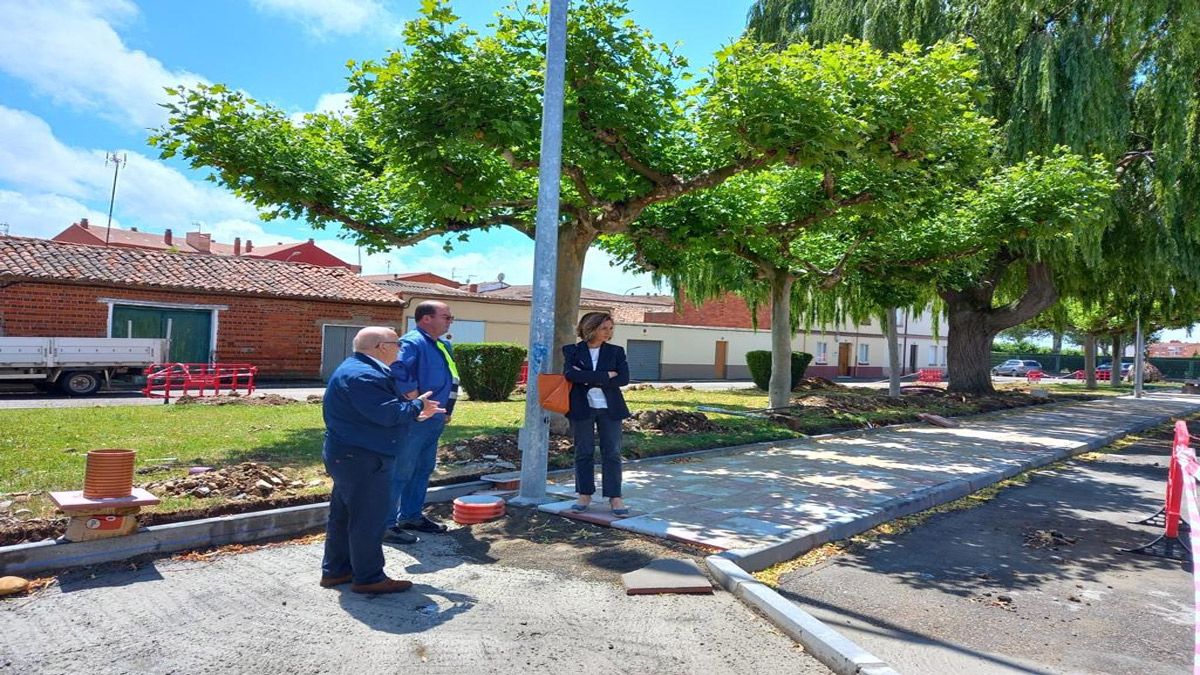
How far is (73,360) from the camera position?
A: 17.5 m

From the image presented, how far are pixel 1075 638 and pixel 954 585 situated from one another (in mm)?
970

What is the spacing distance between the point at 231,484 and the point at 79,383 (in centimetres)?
1447

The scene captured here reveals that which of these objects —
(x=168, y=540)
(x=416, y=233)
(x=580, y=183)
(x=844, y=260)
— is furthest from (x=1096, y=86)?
(x=168, y=540)

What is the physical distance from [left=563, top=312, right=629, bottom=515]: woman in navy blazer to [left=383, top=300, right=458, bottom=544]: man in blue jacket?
102 centimetres

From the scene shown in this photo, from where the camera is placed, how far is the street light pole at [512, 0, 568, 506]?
22.7ft

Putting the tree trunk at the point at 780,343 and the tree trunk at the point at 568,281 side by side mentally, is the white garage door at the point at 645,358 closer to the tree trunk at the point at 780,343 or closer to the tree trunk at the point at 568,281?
the tree trunk at the point at 780,343

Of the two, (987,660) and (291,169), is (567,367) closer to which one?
(987,660)

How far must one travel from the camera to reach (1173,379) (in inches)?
2392

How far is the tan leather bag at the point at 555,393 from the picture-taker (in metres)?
6.42

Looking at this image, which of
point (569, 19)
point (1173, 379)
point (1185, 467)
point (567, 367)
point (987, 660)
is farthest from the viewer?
point (1173, 379)

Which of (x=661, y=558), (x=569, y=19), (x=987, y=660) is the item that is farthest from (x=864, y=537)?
(x=569, y=19)

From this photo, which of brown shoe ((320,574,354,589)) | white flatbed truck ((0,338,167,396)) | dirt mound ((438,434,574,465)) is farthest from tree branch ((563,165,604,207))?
white flatbed truck ((0,338,167,396))

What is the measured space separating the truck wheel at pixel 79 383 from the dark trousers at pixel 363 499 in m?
16.7

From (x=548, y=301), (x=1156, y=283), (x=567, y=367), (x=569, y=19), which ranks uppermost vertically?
(x=569, y=19)
